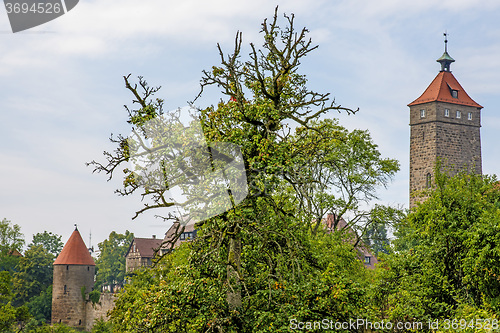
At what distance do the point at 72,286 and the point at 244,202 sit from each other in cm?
5581

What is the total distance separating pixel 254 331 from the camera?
40.0 feet

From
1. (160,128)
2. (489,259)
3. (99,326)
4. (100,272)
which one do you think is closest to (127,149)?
(160,128)

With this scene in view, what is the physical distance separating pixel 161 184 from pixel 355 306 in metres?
4.33

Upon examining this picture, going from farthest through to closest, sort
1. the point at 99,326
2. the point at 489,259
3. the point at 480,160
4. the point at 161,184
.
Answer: the point at 480,160
the point at 99,326
the point at 489,259
the point at 161,184

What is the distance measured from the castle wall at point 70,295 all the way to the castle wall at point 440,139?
107ft

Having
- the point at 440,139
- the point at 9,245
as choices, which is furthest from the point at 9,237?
the point at 440,139

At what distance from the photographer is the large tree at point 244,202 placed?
12539 millimetres

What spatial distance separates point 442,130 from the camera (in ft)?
189

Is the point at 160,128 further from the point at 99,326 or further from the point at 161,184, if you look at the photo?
the point at 99,326

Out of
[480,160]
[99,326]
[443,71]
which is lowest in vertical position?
[99,326]

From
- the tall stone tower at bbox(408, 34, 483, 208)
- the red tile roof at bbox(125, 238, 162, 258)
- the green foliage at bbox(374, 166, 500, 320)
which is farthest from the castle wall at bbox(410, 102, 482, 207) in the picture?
the green foliage at bbox(374, 166, 500, 320)

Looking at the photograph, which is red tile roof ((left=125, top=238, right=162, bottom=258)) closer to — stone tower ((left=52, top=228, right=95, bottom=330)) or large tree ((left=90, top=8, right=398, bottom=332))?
stone tower ((left=52, top=228, right=95, bottom=330))

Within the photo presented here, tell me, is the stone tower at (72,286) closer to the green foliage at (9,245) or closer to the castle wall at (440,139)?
the green foliage at (9,245)

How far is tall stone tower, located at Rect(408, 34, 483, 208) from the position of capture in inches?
2235
